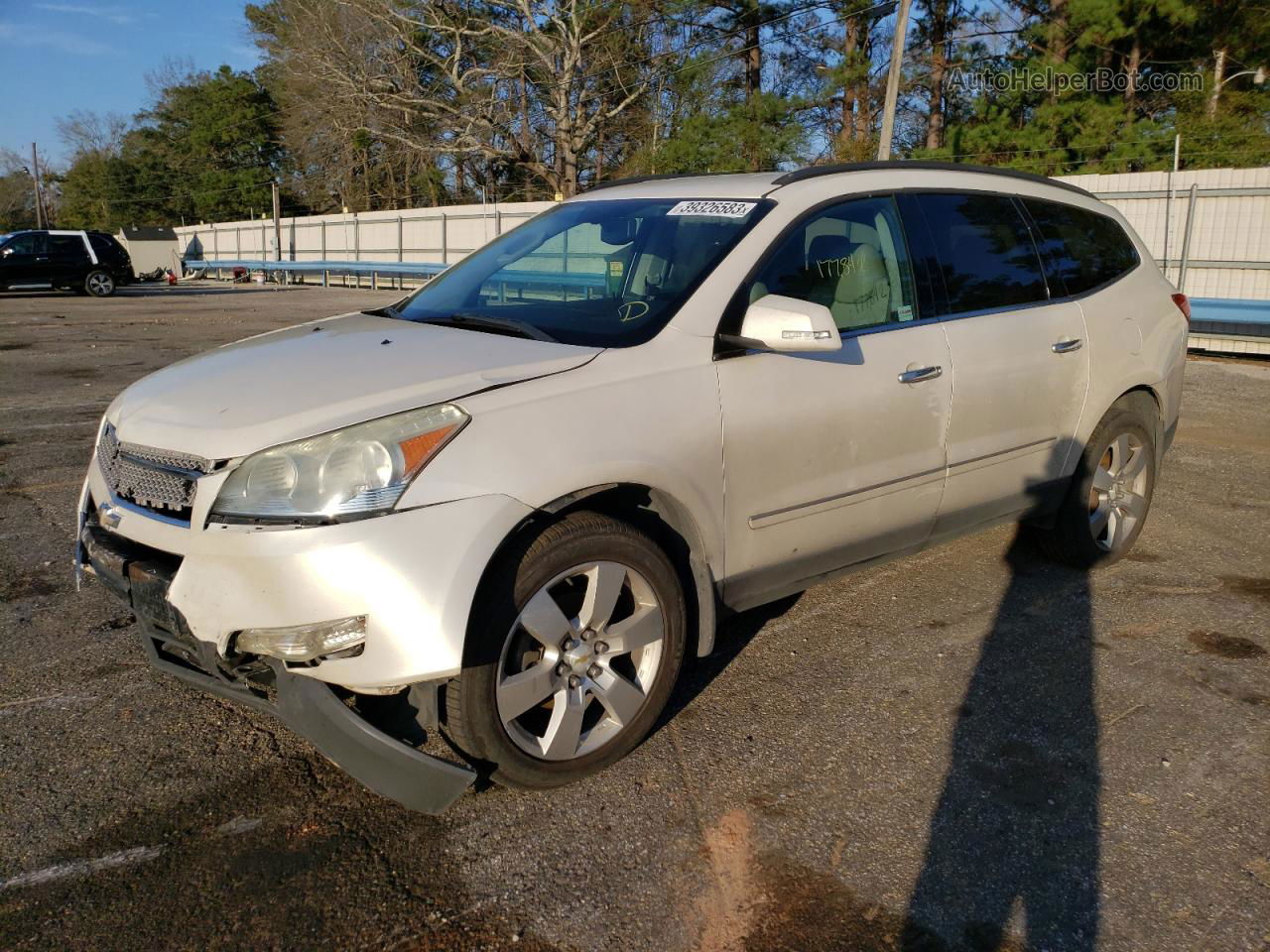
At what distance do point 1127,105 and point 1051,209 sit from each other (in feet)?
66.1

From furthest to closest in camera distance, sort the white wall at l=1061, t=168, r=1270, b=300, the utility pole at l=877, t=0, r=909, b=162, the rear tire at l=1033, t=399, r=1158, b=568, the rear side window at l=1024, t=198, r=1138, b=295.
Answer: the utility pole at l=877, t=0, r=909, b=162, the white wall at l=1061, t=168, r=1270, b=300, the rear tire at l=1033, t=399, r=1158, b=568, the rear side window at l=1024, t=198, r=1138, b=295

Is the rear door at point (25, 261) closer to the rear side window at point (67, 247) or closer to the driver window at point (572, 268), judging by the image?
the rear side window at point (67, 247)

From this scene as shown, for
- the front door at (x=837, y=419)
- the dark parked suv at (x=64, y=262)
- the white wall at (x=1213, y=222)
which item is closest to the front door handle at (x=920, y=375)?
the front door at (x=837, y=419)

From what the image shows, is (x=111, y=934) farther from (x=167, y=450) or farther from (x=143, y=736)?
(x=167, y=450)

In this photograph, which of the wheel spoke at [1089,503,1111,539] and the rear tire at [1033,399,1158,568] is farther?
the wheel spoke at [1089,503,1111,539]

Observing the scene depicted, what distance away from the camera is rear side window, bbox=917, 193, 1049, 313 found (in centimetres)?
407

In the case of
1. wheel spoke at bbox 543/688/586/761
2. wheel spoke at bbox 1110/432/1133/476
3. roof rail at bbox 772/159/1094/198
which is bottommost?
wheel spoke at bbox 543/688/586/761

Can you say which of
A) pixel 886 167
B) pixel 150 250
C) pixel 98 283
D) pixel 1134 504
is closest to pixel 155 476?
pixel 886 167

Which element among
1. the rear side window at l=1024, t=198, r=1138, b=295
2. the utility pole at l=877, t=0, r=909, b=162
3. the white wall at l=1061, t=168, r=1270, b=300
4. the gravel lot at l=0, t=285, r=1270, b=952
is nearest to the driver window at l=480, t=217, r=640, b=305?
the gravel lot at l=0, t=285, r=1270, b=952

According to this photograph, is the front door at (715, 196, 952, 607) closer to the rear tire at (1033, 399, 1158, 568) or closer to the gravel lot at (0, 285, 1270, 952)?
the gravel lot at (0, 285, 1270, 952)

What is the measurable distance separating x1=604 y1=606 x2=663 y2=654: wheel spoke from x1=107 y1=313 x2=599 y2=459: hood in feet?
2.50

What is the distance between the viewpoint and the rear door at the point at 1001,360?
402 cm

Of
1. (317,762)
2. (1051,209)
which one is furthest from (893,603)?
(317,762)

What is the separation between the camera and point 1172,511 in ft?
19.6
